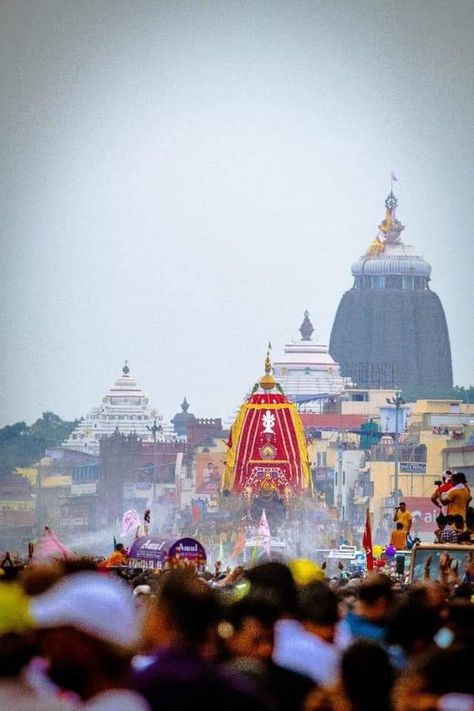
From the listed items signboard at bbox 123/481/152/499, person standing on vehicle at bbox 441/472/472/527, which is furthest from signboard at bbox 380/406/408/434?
person standing on vehicle at bbox 441/472/472/527

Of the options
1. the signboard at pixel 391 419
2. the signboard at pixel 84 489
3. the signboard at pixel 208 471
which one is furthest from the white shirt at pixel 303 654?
the signboard at pixel 208 471

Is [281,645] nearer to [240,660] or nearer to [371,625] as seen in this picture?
[240,660]

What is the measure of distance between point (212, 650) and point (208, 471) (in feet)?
521

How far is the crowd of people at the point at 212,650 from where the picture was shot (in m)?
9.04

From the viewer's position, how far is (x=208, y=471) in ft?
557

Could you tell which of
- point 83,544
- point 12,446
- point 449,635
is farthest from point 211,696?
point 12,446

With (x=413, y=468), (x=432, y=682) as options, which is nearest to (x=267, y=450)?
(x=413, y=468)

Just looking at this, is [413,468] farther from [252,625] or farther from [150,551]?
[252,625]

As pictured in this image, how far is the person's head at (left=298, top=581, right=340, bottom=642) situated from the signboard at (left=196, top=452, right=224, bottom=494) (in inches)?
5903

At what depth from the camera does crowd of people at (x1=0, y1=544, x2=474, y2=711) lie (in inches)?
356

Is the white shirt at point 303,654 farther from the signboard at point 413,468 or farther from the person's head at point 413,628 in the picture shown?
the signboard at point 413,468

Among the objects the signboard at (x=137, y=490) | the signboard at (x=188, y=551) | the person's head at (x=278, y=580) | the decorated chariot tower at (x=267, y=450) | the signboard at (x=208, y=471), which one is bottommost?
the person's head at (x=278, y=580)

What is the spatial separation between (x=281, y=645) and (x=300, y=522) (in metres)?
112

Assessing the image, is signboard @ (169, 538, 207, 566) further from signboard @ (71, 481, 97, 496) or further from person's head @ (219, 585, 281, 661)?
signboard @ (71, 481, 97, 496)
